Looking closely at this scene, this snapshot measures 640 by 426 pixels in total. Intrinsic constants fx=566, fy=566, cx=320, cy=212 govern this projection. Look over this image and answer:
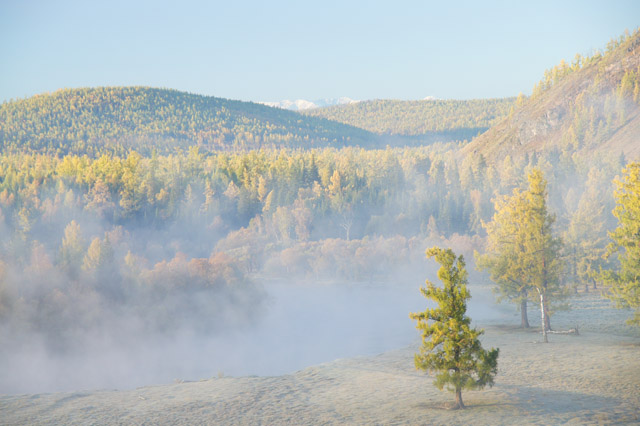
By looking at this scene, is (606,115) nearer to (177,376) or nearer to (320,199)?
(320,199)

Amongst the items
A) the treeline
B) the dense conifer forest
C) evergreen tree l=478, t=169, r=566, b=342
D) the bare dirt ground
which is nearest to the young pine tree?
the bare dirt ground

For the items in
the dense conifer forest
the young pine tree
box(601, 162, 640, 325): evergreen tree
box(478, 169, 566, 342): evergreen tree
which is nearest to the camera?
the young pine tree

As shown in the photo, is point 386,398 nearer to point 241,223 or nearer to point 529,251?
point 529,251

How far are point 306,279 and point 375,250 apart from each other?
627 inches

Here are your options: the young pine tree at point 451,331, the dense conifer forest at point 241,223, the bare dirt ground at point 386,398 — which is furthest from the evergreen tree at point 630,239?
the dense conifer forest at point 241,223

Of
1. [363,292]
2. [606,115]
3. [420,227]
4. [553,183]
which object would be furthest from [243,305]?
[606,115]

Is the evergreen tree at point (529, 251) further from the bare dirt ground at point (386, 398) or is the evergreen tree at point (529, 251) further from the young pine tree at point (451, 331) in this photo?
the young pine tree at point (451, 331)

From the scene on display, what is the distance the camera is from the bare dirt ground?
24.1 meters

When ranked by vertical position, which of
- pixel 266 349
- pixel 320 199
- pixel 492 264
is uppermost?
pixel 320 199

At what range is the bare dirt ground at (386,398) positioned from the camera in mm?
24141

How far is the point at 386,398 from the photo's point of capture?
28188 mm

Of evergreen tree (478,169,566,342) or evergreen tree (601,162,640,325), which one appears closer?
evergreen tree (601,162,640,325)

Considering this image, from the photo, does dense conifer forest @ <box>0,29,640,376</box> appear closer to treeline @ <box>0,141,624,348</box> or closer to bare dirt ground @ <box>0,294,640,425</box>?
treeline @ <box>0,141,624,348</box>

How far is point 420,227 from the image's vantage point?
5477 inches
